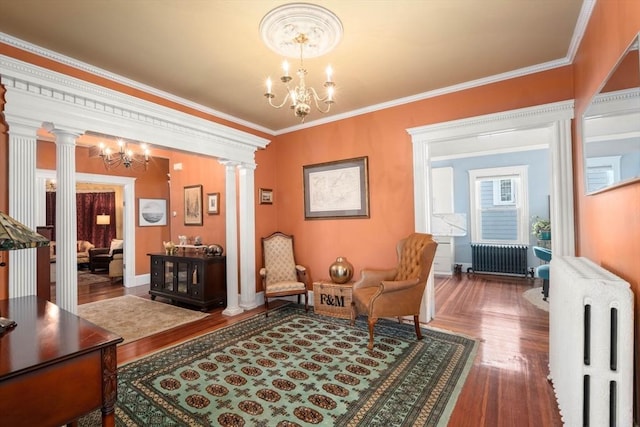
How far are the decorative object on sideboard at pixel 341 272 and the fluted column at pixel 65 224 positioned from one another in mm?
2720

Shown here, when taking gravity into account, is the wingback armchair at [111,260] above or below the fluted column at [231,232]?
below

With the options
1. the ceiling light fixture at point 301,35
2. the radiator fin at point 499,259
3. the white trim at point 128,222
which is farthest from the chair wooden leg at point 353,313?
the white trim at point 128,222

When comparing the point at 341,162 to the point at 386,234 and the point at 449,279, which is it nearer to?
the point at 386,234

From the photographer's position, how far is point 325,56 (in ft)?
8.80

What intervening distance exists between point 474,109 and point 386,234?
1.77 meters

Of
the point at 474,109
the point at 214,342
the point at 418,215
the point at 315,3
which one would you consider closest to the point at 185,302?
the point at 214,342

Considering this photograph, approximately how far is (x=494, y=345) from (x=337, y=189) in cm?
261

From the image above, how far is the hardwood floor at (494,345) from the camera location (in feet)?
6.50

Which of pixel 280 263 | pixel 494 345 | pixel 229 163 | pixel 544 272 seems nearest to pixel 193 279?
pixel 280 263

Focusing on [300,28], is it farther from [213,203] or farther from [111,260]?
[111,260]

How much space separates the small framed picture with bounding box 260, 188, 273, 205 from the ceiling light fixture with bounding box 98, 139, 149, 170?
66.7 inches

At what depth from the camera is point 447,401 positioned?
2.11 m

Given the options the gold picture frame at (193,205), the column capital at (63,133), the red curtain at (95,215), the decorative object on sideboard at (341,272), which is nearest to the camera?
the column capital at (63,133)

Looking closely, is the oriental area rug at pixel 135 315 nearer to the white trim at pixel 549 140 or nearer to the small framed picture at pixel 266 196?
the small framed picture at pixel 266 196
